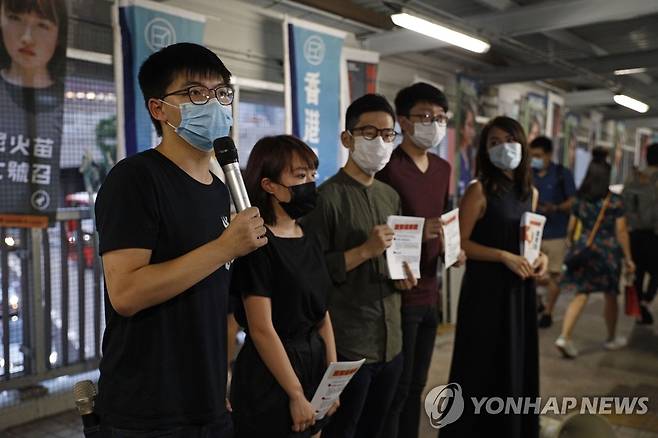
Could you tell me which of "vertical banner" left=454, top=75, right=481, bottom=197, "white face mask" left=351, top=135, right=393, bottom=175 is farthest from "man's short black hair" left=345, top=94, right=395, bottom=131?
"vertical banner" left=454, top=75, right=481, bottom=197

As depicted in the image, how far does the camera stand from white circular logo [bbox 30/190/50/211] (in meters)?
3.29

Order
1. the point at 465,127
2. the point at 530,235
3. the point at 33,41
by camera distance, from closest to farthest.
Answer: the point at 530,235, the point at 33,41, the point at 465,127

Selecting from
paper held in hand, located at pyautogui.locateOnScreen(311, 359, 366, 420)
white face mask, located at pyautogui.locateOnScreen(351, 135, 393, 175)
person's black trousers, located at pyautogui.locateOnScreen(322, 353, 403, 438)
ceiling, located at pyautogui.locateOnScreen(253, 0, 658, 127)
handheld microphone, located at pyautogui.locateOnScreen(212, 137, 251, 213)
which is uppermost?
ceiling, located at pyautogui.locateOnScreen(253, 0, 658, 127)

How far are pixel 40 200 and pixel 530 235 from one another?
2778mm

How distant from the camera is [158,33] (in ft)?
11.6

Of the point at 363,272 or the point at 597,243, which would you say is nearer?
the point at 363,272

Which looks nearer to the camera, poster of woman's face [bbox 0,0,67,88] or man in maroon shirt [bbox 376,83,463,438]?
man in maroon shirt [bbox 376,83,463,438]

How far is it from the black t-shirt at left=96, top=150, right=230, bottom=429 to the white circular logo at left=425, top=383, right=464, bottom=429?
165 cm

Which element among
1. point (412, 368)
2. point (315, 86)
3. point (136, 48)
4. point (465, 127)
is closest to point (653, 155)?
point (465, 127)

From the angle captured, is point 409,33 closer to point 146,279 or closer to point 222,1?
point 222,1

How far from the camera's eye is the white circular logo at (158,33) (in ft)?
11.4

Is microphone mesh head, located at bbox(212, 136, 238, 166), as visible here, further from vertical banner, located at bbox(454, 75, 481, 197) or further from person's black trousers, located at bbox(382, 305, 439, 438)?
vertical banner, located at bbox(454, 75, 481, 197)

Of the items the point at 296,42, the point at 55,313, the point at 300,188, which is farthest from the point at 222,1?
the point at 300,188

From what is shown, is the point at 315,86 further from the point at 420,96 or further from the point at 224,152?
the point at 224,152
